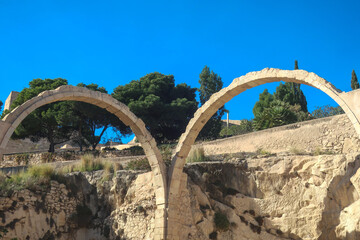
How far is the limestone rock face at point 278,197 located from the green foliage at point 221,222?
0.17ft

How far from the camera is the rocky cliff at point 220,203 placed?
11.4 m

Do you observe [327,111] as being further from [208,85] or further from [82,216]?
[82,216]

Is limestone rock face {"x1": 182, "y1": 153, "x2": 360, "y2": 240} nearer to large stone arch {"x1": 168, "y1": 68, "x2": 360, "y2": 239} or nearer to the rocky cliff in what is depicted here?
the rocky cliff

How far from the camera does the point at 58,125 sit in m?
20.8

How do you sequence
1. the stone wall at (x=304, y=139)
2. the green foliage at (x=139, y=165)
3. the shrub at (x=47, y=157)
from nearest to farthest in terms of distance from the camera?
the green foliage at (x=139, y=165)
the stone wall at (x=304, y=139)
the shrub at (x=47, y=157)

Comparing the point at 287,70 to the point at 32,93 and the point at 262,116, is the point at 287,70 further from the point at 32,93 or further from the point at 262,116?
the point at 32,93

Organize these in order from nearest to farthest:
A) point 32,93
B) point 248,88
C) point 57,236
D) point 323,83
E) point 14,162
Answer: point 323,83, point 248,88, point 57,236, point 14,162, point 32,93

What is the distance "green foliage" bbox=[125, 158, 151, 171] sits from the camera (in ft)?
43.6

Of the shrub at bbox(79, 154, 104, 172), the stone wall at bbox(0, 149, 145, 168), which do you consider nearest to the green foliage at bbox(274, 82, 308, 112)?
the stone wall at bbox(0, 149, 145, 168)

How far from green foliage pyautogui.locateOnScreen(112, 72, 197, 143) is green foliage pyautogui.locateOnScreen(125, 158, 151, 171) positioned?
753 centimetres

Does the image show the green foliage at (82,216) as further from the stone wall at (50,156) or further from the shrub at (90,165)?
the stone wall at (50,156)

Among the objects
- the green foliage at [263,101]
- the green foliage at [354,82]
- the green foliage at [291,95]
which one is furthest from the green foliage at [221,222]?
the green foliage at [354,82]

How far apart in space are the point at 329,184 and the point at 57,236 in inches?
→ 290

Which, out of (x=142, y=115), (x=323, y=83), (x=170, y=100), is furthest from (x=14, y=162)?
(x=323, y=83)
